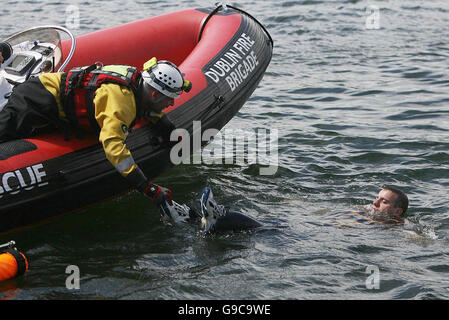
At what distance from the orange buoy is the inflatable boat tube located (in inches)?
15.4

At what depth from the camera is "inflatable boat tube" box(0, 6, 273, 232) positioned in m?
4.63

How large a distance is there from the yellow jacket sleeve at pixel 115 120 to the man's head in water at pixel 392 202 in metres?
2.13

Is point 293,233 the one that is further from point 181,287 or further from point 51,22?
point 51,22

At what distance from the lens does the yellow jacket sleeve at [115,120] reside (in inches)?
177

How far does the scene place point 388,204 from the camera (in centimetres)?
546

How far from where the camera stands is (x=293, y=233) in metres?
5.11

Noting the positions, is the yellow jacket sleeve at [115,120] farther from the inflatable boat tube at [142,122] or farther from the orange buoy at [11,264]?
the orange buoy at [11,264]
